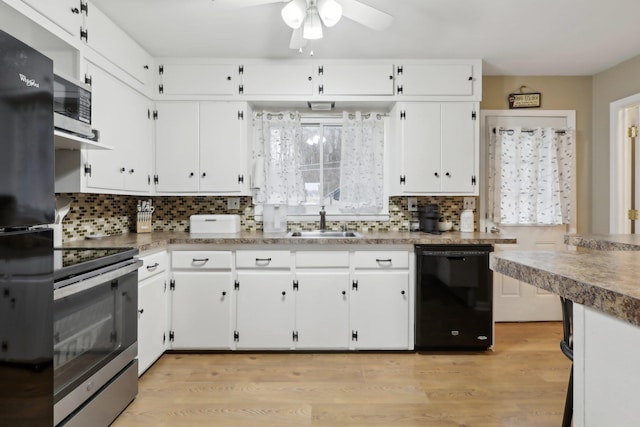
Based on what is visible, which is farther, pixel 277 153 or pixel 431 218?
pixel 277 153

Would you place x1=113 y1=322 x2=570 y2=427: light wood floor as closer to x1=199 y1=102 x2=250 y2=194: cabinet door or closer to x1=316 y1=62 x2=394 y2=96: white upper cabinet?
x1=199 y1=102 x2=250 y2=194: cabinet door

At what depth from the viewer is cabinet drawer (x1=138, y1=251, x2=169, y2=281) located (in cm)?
229

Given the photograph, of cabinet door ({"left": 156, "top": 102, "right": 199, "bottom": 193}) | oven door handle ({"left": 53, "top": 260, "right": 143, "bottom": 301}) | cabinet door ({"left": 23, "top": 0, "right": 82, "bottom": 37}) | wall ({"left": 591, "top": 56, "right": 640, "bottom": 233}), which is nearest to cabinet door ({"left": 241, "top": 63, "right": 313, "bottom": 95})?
cabinet door ({"left": 156, "top": 102, "right": 199, "bottom": 193})

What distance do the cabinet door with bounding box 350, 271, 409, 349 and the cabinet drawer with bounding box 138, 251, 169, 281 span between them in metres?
1.39

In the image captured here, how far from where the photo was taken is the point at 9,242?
1.03m

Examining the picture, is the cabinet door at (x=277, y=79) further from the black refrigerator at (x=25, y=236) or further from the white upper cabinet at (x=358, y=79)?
the black refrigerator at (x=25, y=236)

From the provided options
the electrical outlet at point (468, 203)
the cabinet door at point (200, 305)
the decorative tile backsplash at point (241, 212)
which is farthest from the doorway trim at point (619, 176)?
the cabinet door at point (200, 305)

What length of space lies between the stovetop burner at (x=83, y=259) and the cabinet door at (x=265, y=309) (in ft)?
2.97

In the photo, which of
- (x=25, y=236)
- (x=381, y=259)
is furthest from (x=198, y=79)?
(x=25, y=236)

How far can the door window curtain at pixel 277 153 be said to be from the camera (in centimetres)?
332

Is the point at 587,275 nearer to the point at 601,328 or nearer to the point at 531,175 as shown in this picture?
the point at 601,328

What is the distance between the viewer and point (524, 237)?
3.42 meters

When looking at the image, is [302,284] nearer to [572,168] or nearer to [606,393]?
[606,393]

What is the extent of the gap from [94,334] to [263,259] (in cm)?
121
